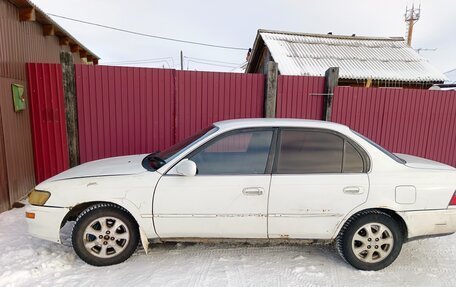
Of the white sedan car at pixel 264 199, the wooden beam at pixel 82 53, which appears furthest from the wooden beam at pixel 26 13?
the wooden beam at pixel 82 53

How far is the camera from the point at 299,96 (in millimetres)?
5457

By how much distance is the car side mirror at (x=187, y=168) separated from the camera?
2580 millimetres

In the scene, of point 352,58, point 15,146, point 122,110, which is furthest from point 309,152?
point 352,58

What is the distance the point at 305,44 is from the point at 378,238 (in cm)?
969

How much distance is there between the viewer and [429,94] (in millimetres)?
5762

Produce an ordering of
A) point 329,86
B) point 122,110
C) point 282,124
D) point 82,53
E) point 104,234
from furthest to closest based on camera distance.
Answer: point 82,53
point 329,86
point 122,110
point 282,124
point 104,234

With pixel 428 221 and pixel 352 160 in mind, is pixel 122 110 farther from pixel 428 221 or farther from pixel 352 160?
pixel 428 221

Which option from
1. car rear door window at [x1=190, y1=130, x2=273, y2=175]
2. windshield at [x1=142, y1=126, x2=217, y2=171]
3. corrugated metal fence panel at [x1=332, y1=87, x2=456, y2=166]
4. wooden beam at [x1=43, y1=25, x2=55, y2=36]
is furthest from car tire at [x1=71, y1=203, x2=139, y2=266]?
wooden beam at [x1=43, y1=25, x2=55, y2=36]

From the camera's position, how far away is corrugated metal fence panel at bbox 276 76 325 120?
212 inches

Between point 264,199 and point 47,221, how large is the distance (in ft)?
6.93

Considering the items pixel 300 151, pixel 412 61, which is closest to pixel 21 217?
pixel 300 151

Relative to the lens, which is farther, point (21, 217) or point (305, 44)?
point (305, 44)

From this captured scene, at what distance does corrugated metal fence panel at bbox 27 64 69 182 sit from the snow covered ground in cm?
181

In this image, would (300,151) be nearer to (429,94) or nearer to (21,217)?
(21,217)
